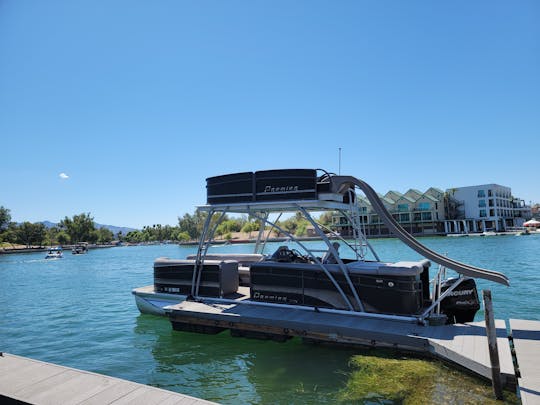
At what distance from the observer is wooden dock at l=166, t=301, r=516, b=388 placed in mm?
6676

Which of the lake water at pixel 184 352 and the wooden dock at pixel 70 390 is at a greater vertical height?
the wooden dock at pixel 70 390

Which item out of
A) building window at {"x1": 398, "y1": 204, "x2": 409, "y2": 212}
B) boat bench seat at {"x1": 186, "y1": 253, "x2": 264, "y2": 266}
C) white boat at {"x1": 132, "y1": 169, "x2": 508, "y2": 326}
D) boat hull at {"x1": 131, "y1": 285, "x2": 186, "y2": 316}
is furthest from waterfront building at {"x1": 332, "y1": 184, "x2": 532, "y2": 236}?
white boat at {"x1": 132, "y1": 169, "x2": 508, "y2": 326}

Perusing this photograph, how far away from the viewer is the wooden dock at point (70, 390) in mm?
4895

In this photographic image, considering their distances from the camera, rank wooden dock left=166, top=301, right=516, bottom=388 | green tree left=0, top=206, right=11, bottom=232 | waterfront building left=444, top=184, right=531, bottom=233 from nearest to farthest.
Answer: wooden dock left=166, top=301, right=516, bottom=388
waterfront building left=444, top=184, right=531, bottom=233
green tree left=0, top=206, right=11, bottom=232

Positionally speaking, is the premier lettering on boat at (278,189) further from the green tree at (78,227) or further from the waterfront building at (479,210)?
the green tree at (78,227)

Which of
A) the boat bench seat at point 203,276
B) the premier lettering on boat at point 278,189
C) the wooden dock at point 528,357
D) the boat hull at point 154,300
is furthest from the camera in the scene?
the boat hull at point 154,300

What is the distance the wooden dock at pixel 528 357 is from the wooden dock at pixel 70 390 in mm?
4531

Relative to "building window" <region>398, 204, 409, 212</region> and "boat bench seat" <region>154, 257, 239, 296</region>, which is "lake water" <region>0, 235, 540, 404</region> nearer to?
"boat bench seat" <region>154, 257, 239, 296</region>

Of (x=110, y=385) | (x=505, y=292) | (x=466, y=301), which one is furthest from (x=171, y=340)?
(x=505, y=292)

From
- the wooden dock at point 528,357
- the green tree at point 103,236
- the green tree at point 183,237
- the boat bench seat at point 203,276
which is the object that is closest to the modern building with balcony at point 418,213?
the boat bench seat at point 203,276

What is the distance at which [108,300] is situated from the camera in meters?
19.9

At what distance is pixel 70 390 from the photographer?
523 centimetres

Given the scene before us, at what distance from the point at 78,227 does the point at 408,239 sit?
131395 mm

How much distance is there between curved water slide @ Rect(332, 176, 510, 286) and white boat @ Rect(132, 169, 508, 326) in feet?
0.07
